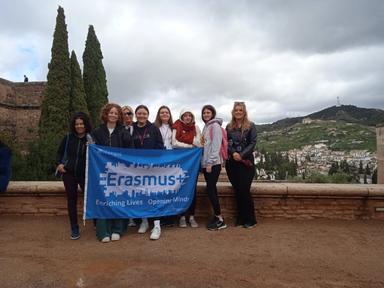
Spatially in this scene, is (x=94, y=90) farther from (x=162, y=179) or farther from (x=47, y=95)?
(x=162, y=179)

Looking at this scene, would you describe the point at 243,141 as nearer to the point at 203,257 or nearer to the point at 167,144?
the point at 167,144

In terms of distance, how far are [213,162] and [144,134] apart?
1119 millimetres

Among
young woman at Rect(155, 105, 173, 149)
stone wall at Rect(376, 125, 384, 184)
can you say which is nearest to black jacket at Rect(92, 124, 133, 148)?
young woman at Rect(155, 105, 173, 149)

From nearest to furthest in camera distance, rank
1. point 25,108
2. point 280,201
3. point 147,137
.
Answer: point 147,137 < point 280,201 < point 25,108

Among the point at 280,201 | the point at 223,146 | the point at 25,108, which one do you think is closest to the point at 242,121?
the point at 223,146

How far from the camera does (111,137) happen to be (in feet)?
16.2

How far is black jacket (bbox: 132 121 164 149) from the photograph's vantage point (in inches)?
203

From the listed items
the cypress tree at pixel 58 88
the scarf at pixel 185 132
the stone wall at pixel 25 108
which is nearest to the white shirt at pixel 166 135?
the scarf at pixel 185 132

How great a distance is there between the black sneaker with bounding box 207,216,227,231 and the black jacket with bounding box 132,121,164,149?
140 centimetres

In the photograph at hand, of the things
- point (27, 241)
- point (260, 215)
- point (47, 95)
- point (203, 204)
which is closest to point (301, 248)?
point (260, 215)

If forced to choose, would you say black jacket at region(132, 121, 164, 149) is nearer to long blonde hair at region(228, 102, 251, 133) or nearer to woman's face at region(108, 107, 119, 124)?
woman's face at region(108, 107, 119, 124)

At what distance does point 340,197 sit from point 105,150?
12.2 ft

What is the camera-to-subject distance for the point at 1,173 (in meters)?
5.39

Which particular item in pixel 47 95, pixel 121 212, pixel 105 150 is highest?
pixel 47 95
